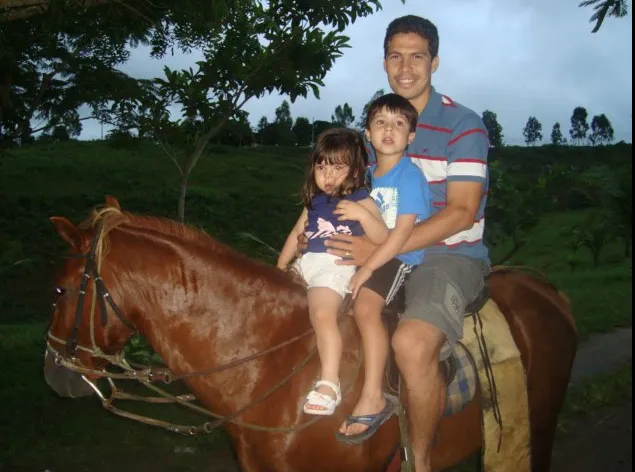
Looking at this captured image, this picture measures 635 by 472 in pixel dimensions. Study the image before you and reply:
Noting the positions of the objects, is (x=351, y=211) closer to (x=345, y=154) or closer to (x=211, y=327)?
(x=345, y=154)

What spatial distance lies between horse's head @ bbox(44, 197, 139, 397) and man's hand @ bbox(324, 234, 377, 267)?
1.09 meters

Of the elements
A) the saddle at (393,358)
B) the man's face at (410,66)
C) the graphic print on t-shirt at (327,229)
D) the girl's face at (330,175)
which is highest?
the man's face at (410,66)

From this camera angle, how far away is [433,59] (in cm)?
325

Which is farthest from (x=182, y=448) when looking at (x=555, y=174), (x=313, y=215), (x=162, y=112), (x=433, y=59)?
(x=555, y=174)

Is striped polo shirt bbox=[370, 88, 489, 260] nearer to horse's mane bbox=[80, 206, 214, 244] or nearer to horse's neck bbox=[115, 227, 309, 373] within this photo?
horse's neck bbox=[115, 227, 309, 373]

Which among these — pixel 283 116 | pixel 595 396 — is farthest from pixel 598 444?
pixel 283 116

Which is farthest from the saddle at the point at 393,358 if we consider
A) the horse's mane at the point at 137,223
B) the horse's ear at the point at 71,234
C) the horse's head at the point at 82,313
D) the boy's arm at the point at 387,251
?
the horse's ear at the point at 71,234

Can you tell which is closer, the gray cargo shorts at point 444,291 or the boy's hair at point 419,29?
the gray cargo shorts at point 444,291

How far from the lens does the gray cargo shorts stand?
8.95ft

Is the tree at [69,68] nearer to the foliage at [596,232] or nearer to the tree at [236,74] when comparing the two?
the tree at [236,74]

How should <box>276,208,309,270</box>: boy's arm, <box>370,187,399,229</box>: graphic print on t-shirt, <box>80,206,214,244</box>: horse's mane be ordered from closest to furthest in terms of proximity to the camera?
<box>80,206,214,244</box>: horse's mane
<box>370,187,399,229</box>: graphic print on t-shirt
<box>276,208,309,270</box>: boy's arm

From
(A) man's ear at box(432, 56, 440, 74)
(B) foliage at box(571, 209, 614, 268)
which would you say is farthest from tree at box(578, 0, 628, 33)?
(B) foliage at box(571, 209, 614, 268)

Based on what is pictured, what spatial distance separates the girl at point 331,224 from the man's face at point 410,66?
0.59 meters

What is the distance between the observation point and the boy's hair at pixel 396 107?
2.80 metres
